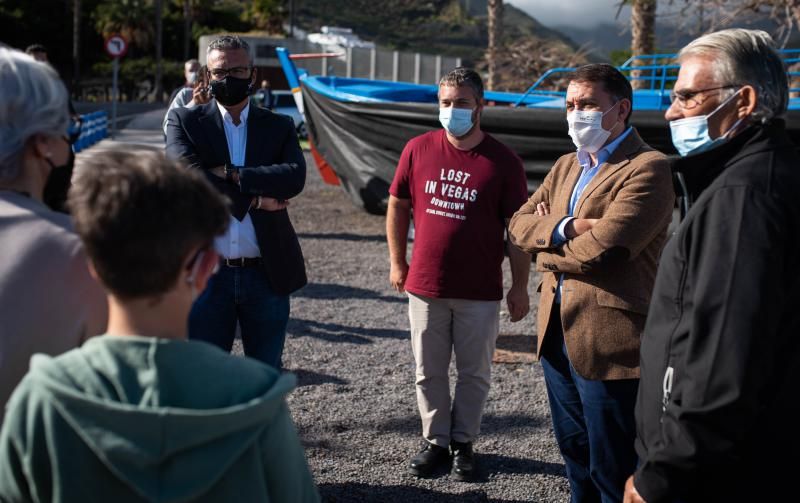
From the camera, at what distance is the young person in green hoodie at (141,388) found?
1567mm

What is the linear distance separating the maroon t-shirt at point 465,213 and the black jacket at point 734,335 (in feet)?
6.64

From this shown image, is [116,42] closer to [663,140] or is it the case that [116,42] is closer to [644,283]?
[663,140]

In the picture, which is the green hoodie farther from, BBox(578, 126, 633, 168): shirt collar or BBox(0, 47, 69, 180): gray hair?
BBox(578, 126, 633, 168): shirt collar

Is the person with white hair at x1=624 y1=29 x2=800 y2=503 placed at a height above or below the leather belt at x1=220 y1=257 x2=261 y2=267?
above

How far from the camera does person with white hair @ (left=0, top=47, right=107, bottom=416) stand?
1938 mm

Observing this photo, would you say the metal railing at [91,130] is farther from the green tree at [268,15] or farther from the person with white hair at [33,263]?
the green tree at [268,15]

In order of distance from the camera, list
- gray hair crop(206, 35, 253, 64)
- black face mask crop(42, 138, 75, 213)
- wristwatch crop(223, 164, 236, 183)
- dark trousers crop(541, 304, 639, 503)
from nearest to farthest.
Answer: black face mask crop(42, 138, 75, 213) → dark trousers crop(541, 304, 639, 503) → wristwatch crop(223, 164, 236, 183) → gray hair crop(206, 35, 253, 64)

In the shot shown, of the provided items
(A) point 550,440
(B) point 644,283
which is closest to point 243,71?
(B) point 644,283

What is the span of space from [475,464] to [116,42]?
20832 mm

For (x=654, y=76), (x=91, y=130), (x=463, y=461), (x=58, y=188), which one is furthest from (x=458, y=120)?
(x=91, y=130)

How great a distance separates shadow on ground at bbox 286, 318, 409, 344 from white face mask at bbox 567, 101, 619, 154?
3550mm

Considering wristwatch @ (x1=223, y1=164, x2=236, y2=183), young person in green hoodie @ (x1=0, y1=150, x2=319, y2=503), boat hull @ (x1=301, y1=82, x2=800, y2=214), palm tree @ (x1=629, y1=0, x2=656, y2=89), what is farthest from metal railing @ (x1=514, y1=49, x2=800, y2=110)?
young person in green hoodie @ (x1=0, y1=150, x2=319, y2=503)

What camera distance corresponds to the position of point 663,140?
900cm

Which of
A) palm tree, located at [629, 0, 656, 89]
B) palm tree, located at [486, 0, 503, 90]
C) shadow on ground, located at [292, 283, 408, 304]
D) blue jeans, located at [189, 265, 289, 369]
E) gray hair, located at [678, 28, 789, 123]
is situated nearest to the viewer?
gray hair, located at [678, 28, 789, 123]
